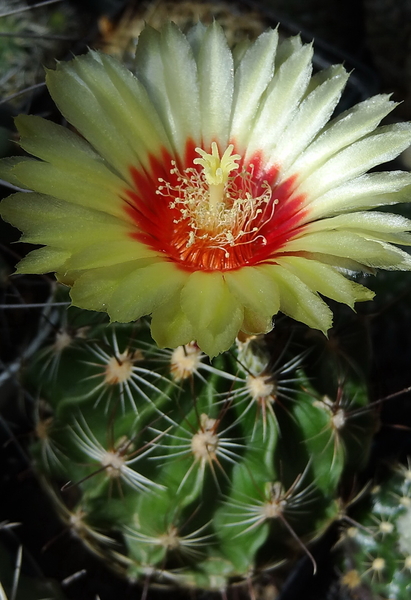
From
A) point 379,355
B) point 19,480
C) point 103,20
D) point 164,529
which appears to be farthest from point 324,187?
point 103,20

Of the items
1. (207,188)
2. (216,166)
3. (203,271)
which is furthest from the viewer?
(207,188)

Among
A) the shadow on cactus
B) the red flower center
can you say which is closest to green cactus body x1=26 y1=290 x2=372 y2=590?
the shadow on cactus

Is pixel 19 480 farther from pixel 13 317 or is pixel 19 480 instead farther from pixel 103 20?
pixel 103 20

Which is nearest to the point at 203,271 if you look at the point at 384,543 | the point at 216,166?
the point at 216,166

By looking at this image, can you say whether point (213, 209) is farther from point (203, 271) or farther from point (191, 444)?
point (191, 444)

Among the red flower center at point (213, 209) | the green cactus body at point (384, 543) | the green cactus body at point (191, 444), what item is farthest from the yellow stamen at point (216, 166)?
the green cactus body at point (384, 543)

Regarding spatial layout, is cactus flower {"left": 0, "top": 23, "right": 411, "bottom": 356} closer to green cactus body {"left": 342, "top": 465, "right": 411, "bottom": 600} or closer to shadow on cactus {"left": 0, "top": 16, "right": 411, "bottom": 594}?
shadow on cactus {"left": 0, "top": 16, "right": 411, "bottom": 594}
